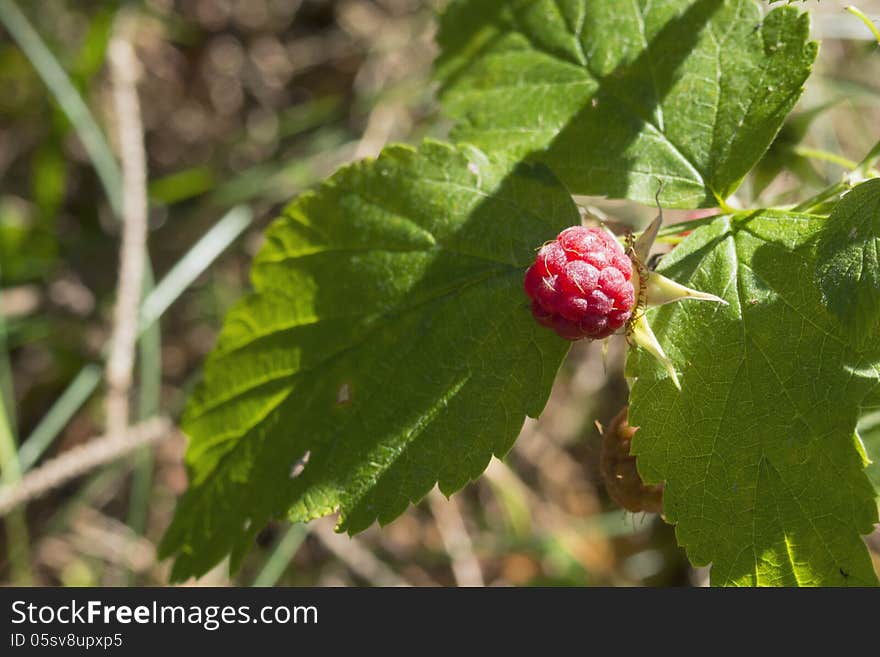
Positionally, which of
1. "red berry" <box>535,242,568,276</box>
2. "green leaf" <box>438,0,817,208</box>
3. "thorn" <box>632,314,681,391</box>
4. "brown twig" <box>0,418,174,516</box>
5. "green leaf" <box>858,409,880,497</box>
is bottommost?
"green leaf" <box>858,409,880,497</box>

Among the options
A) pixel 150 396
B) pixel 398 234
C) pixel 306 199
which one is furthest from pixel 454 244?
pixel 150 396

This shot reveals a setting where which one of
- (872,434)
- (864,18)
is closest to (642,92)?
(864,18)

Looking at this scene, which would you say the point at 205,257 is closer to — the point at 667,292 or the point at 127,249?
the point at 127,249

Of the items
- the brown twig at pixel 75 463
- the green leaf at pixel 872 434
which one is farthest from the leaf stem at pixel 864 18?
the brown twig at pixel 75 463

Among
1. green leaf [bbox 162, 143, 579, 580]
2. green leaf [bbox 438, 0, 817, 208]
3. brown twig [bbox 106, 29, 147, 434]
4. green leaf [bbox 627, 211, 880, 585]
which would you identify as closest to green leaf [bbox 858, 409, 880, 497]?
green leaf [bbox 627, 211, 880, 585]

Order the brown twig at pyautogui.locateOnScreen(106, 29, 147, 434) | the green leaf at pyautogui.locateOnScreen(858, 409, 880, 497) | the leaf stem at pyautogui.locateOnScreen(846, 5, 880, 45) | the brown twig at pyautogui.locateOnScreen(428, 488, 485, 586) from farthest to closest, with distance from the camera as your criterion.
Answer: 1. the brown twig at pyautogui.locateOnScreen(428, 488, 485, 586)
2. the brown twig at pyautogui.locateOnScreen(106, 29, 147, 434)
3. the green leaf at pyautogui.locateOnScreen(858, 409, 880, 497)
4. the leaf stem at pyautogui.locateOnScreen(846, 5, 880, 45)

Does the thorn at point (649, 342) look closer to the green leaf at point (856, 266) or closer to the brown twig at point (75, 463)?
the green leaf at point (856, 266)

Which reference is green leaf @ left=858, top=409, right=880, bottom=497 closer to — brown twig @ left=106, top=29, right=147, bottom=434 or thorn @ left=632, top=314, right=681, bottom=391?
thorn @ left=632, top=314, right=681, bottom=391
